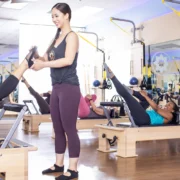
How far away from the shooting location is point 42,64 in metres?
1.94

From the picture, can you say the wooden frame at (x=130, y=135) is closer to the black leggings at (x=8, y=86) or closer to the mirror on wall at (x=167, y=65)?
the black leggings at (x=8, y=86)

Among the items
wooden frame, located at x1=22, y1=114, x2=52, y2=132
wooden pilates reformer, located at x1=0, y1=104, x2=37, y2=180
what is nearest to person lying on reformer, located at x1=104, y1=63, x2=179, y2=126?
wooden pilates reformer, located at x1=0, y1=104, x2=37, y2=180

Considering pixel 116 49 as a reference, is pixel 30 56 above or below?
below

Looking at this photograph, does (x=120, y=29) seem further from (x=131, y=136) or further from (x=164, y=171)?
(x=164, y=171)

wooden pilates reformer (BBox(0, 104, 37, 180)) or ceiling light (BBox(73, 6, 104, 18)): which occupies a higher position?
ceiling light (BBox(73, 6, 104, 18))

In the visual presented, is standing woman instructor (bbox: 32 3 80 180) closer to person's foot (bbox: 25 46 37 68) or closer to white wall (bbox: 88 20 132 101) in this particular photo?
person's foot (bbox: 25 46 37 68)

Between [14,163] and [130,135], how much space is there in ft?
5.07

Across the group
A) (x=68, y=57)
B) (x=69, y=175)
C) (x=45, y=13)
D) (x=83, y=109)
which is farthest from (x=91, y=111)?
(x=45, y=13)

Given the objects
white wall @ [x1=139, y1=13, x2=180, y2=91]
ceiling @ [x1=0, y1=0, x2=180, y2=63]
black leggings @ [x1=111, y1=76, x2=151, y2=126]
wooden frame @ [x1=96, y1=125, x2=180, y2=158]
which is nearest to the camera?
wooden frame @ [x1=96, y1=125, x2=180, y2=158]

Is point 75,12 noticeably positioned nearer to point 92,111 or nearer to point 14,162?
point 92,111

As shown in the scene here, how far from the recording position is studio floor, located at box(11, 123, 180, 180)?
7.63 ft

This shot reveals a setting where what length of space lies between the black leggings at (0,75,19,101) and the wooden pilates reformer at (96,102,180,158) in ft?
5.12

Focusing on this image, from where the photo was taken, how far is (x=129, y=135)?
309cm

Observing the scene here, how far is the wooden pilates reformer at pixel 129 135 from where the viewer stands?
10.2ft
